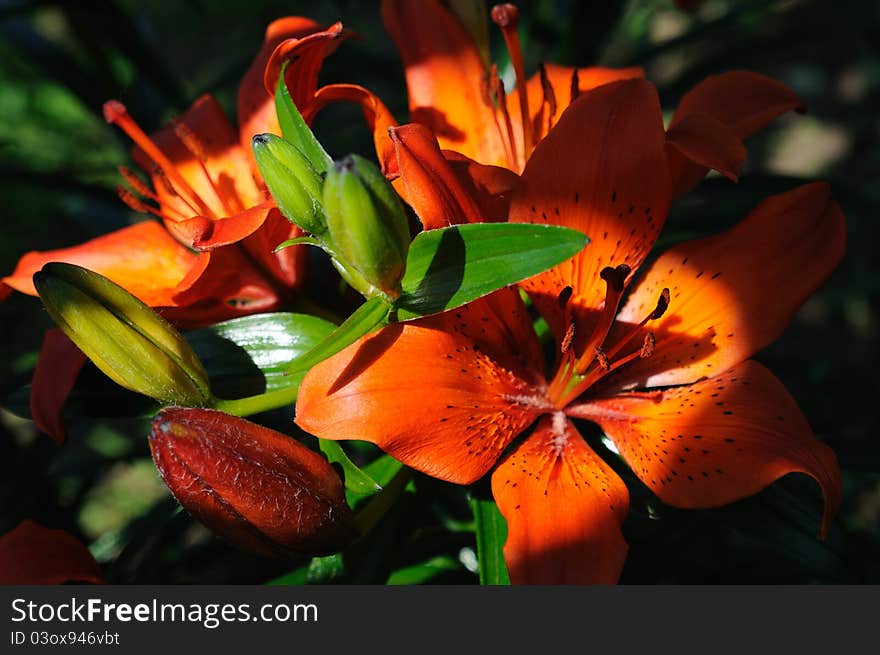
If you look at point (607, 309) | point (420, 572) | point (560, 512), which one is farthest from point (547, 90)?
point (420, 572)

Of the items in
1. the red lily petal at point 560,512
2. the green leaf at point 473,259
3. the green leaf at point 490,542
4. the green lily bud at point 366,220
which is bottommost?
the green leaf at point 490,542

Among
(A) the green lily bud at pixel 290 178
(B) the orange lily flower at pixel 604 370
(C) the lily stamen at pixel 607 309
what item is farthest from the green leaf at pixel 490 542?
(A) the green lily bud at pixel 290 178

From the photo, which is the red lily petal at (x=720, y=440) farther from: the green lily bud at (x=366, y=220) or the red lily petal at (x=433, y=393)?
the green lily bud at (x=366, y=220)

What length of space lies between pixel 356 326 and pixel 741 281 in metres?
0.45

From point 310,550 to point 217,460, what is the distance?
155 mm

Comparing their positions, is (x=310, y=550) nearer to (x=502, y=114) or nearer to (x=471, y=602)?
(x=471, y=602)

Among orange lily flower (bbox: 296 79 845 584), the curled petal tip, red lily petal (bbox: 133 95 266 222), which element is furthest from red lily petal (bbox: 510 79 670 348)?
the curled petal tip

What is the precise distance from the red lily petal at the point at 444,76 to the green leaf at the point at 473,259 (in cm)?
39

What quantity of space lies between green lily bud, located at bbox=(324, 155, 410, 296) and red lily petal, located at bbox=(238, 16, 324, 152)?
0.42m

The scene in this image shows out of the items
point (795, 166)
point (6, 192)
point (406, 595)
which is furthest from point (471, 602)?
point (795, 166)

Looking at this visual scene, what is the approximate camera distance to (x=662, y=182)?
1.00m

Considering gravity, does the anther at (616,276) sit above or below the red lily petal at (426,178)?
below

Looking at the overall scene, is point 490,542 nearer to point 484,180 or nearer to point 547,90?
point 484,180

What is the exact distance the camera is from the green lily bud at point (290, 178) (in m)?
0.86
